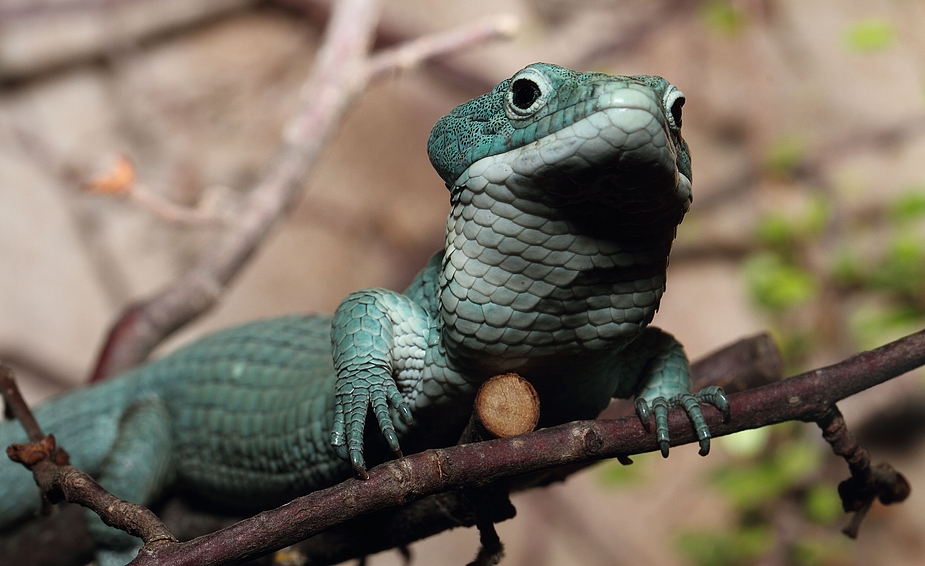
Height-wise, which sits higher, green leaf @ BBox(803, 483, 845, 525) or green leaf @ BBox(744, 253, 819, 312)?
green leaf @ BBox(744, 253, 819, 312)

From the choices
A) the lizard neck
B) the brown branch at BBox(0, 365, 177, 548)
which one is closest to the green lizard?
the lizard neck

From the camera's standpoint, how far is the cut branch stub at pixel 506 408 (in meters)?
1.24

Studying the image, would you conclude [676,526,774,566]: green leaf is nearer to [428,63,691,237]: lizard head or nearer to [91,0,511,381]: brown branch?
[91,0,511,381]: brown branch

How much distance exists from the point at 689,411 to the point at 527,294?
0.32 m

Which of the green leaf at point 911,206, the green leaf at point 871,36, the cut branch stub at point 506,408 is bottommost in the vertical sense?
the cut branch stub at point 506,408

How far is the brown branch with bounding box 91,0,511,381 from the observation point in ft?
8.97

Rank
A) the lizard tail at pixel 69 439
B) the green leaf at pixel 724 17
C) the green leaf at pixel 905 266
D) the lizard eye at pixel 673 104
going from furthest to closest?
1. the green leaf at pixel 724 17
2. the green leaf at pixel 905 266
3. the lizard tail at pixel 69 439
4. the lizard eye at pixel 673 104

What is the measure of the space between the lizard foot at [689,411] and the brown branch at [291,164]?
191 centimetres

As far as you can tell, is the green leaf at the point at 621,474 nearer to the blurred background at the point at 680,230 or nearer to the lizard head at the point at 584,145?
the blurred background at the point at 680,230

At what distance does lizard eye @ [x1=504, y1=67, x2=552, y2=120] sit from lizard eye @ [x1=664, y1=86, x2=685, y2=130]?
0.17 meters

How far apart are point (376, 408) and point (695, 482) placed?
10.7ft

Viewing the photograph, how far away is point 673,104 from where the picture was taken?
1.20 meters

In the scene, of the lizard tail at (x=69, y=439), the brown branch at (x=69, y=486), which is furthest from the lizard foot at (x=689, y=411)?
the lizard tail at (x=69, y=439)

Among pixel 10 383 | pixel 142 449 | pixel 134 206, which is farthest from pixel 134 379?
pixel 134 206
